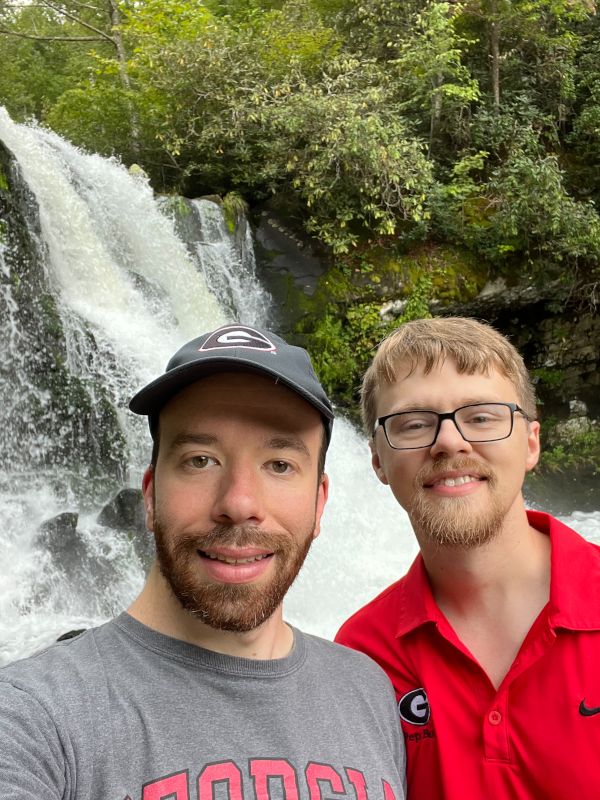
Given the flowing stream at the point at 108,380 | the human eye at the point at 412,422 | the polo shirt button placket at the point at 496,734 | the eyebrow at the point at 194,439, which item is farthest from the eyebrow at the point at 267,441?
the flowing stream at the point at 108,380

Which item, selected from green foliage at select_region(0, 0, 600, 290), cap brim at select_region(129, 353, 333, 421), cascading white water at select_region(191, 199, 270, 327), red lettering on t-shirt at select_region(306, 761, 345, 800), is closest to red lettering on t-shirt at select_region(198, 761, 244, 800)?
red lettering on t-shirt at select_region(306, 761, 345, 800)

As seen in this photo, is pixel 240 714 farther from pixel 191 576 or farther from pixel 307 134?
pixel 307 134

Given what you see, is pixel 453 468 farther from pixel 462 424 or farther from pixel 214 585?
pixel 214 585

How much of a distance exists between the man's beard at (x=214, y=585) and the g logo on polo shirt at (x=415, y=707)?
596 millimetres

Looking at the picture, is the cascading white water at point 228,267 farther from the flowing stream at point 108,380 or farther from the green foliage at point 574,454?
the green foliage at point 574,454

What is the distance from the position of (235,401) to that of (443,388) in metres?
0.72

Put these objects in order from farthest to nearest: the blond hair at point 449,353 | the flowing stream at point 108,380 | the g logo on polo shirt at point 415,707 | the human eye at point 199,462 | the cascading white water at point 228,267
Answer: the cascading white water at point 228,267
the flowing stream at point 108,380
the blond hair at point 449,353
the g logo on polo shirt at point 415,707
the human eye at point 199,462

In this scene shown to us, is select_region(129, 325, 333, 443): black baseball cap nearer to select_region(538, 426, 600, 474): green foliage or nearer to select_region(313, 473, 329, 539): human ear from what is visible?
select_region(313, 473, 329, 539): human ear

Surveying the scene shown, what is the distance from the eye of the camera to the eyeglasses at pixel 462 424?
6.08 ft

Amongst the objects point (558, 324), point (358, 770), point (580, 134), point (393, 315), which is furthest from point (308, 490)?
point (580, 134)

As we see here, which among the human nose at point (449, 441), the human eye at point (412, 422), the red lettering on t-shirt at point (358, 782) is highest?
the human eye at point (412, 422)

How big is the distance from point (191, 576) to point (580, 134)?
1371 centimetres

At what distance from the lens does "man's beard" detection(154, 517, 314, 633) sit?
1.35 meters

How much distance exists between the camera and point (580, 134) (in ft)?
41.7
